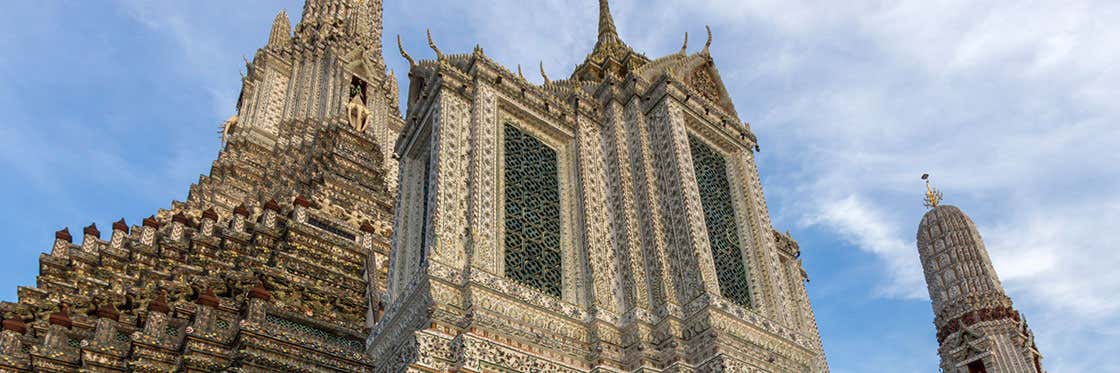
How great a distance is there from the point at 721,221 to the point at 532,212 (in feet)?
8.60

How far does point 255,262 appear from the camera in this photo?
542 inches

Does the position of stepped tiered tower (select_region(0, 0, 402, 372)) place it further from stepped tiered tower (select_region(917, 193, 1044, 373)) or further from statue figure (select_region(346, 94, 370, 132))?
stepped tiered tower (select_region(917, 193, 1044, 373))

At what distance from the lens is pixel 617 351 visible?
8.30m

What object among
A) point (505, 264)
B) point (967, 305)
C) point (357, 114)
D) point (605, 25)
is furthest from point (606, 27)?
point (967, 305)

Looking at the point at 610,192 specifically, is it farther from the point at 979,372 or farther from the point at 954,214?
the point at 954,214

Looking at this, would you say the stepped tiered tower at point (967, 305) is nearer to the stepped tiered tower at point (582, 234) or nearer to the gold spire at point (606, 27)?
the stepped tiered tower at point (582, 234)

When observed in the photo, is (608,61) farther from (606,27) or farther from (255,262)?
(255,262)

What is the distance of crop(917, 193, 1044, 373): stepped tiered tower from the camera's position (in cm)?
2653

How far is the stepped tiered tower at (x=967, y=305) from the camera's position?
2653 centimetres

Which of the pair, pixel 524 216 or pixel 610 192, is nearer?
pixel 524 216

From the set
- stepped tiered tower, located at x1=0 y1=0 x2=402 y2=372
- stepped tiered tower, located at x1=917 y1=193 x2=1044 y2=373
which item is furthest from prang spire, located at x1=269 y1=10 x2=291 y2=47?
stepped tiered tower, located at x1=917 y1=193 x2=1044 y2=373

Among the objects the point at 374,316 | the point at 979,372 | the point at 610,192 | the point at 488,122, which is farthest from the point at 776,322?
the point at 979,372

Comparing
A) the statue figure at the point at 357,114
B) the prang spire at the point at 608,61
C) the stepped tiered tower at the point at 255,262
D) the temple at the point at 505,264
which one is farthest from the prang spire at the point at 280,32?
the prang spire at the point at 608,61

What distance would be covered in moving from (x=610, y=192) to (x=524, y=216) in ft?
5.12
